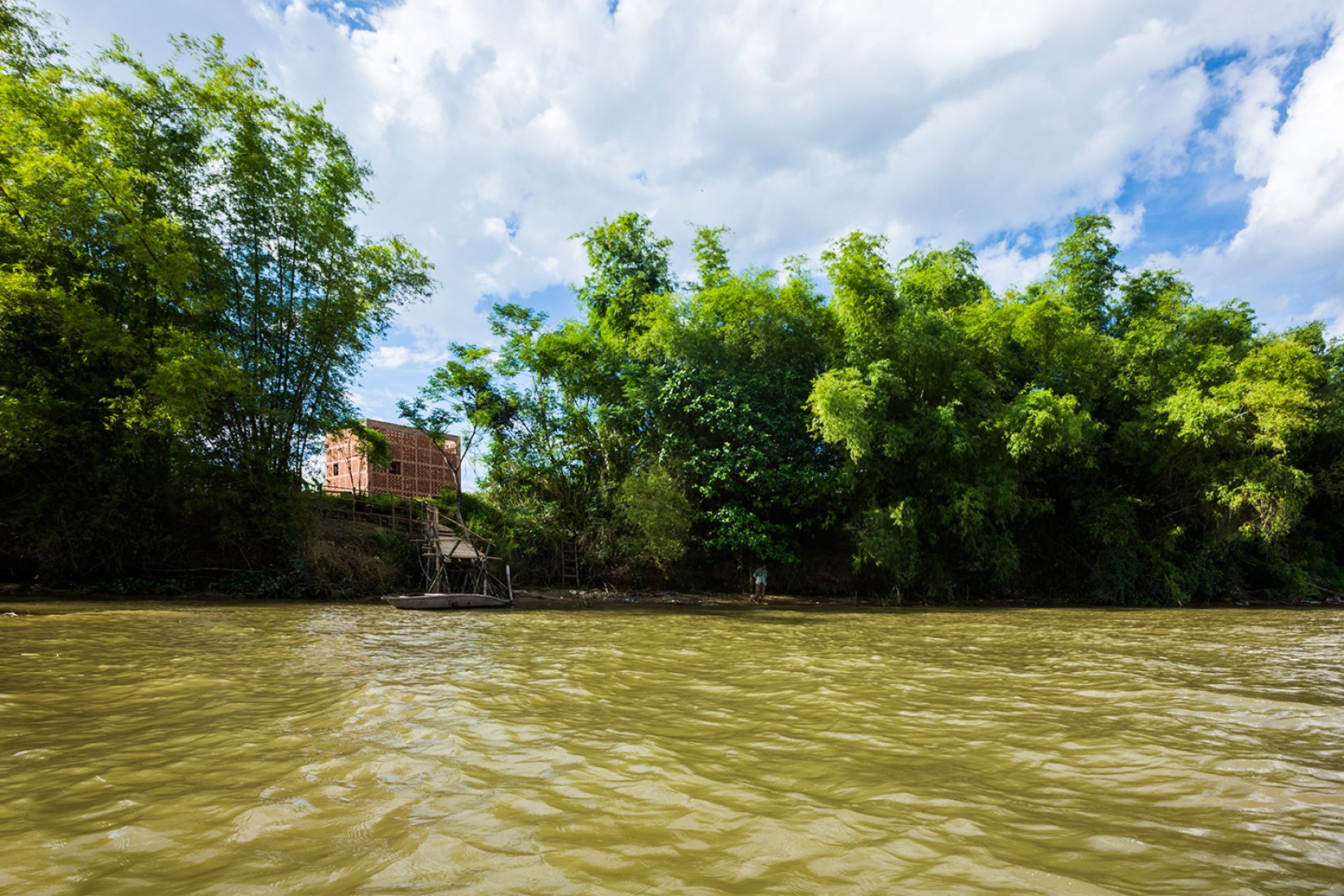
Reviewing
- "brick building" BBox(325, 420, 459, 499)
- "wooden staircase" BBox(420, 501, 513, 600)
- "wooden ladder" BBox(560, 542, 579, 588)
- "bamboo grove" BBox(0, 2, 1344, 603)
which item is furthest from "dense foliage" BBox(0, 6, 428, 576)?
→ "brick building" BBox(325, 420, 459, 499)

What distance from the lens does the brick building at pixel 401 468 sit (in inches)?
1026

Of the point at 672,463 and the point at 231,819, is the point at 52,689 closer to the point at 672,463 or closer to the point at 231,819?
the point at 231,819

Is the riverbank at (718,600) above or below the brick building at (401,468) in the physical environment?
below

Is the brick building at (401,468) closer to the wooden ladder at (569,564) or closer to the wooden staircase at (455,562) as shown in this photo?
the wooden ladder at (569,564)

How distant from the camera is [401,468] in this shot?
2788cm

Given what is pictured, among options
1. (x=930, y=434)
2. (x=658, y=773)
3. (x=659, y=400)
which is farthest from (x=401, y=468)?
(x=658, y=773)

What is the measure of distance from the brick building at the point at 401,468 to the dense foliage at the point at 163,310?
10005 mm

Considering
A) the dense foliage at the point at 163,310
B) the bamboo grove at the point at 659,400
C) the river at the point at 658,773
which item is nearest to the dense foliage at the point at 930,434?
the bamboo grove at the point at 659,400

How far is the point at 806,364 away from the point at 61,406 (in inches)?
687

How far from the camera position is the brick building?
26.1 metres

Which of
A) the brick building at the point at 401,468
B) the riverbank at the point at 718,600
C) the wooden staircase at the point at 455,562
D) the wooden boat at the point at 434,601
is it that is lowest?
the riverbank at the point at 718,600

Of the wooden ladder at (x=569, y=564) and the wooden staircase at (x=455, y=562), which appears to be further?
the wooden ladder at (x=569, y=564)

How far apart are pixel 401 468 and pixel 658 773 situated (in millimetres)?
27628

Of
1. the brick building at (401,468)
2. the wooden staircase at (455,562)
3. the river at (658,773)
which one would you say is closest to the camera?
the river at (658,773)
